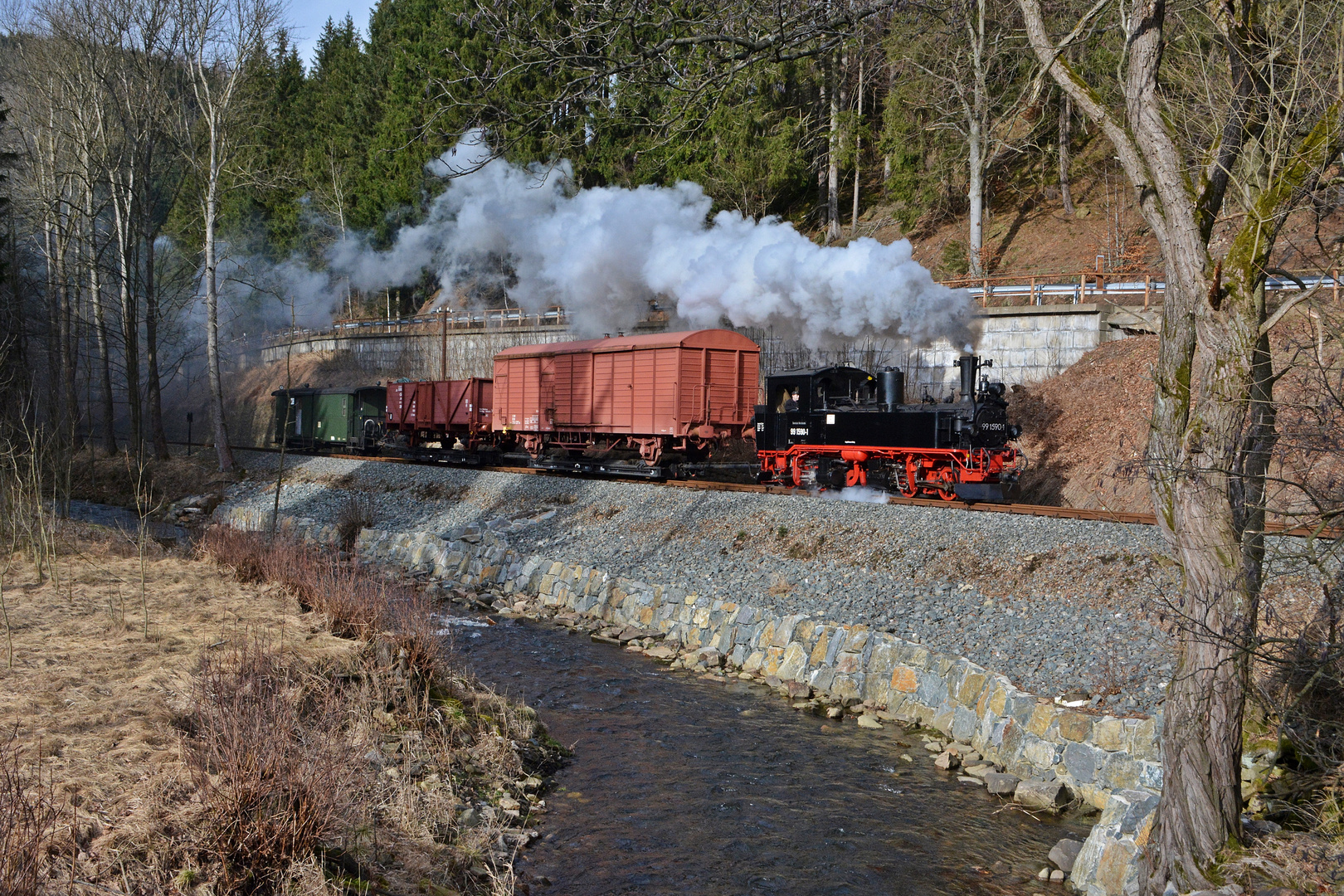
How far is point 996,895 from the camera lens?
6.31 meters

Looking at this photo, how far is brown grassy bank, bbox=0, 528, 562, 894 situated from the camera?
4629 mm

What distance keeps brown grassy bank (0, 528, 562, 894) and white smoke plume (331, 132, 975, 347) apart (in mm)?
3647

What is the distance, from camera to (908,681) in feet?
32.1

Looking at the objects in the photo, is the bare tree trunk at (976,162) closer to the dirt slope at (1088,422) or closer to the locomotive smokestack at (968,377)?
the dirt slope at (1088,422)

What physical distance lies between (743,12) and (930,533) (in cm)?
816

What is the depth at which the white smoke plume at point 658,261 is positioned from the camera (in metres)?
17.0

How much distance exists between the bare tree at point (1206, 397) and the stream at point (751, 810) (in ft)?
5.66

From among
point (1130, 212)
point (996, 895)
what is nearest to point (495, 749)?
point (996, 895)

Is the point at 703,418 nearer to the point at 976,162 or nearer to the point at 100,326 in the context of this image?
the point at 976,162

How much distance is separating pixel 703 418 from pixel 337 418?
18.5m

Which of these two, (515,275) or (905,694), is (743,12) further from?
(515,275)

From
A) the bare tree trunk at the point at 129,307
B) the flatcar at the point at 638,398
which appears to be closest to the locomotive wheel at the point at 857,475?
the flatcar at the point at 638,398

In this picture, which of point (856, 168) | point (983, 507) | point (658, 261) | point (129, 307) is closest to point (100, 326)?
point (129, 307)

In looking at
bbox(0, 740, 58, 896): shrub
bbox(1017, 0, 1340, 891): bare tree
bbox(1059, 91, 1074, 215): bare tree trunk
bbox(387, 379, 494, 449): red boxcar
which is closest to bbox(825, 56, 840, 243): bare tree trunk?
bbox(1059, 91, 1074, 215): bare tree trunk
